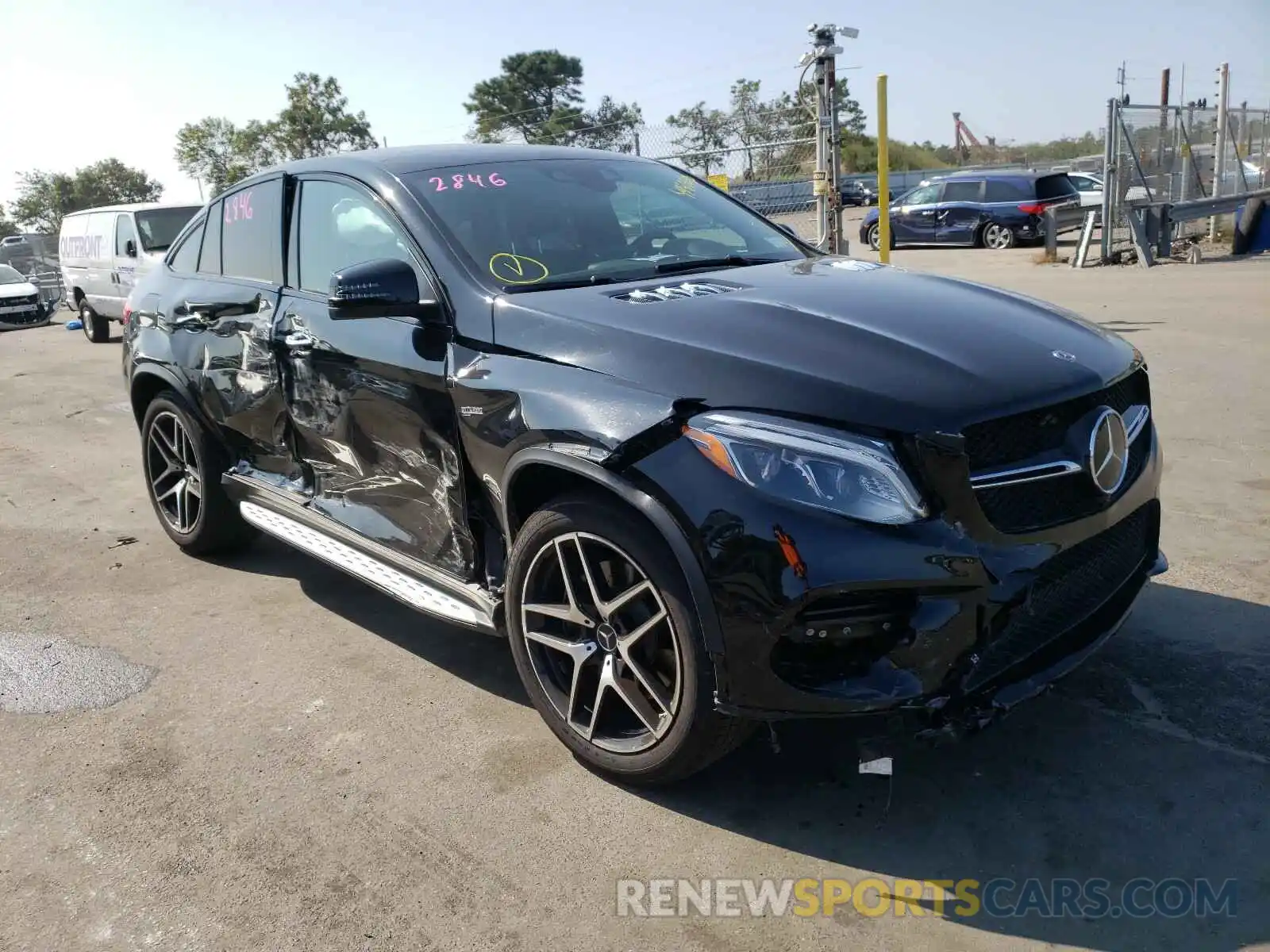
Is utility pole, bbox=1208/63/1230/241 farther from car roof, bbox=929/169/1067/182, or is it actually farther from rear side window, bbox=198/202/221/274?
rear side window, bbox=198/202/221/274

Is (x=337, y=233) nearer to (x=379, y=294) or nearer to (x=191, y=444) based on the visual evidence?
(x=379, y=294)

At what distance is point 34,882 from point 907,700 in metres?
2.28

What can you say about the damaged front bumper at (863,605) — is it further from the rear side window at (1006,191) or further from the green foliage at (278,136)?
the green foliage at (278,136)

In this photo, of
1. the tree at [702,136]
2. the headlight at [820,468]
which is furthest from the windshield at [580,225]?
the tree at [702,136]

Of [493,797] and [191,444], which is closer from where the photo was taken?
[493,797]

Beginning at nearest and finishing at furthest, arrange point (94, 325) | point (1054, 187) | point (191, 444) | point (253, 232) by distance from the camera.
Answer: point (253, 232) < point (191, 444) < point (94, 325) < point (1054, 187)

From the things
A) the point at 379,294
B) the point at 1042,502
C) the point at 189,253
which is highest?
the point at 189,253

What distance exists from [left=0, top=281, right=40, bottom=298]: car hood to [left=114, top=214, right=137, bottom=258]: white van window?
7395mm

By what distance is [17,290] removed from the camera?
20172 mm

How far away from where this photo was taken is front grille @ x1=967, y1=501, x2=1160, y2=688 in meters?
2.44

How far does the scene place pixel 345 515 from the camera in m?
3.85

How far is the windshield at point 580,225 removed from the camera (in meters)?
3.35

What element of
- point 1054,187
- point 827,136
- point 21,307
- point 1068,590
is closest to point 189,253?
point 1068,590

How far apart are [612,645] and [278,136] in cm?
5261
